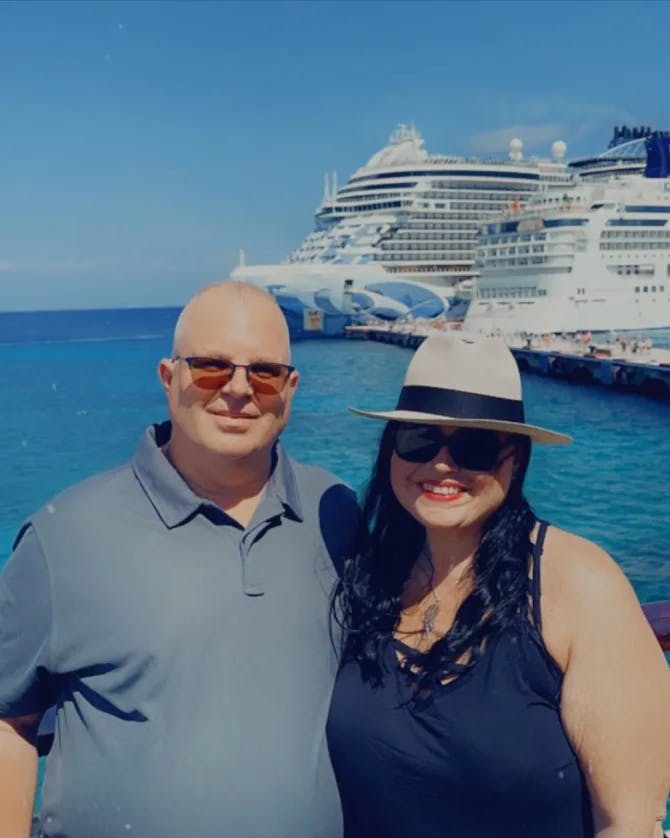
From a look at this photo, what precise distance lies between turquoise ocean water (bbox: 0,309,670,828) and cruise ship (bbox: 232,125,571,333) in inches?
332

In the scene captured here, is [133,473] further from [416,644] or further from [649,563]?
[649,563]

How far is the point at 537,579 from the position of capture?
1.72 meters

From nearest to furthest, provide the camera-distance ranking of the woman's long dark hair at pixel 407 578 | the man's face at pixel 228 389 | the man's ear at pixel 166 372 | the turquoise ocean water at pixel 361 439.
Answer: the woman's long dark hair at pixel 407 578 → the man's face at pixel 228 389 → the man's ear at pixel 166 372 → the turquoise ocean water at pixel 361 439

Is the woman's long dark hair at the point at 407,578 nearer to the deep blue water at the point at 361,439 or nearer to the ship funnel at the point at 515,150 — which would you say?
the deep blue water at the point at 361,439

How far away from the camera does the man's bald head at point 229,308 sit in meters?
1.90

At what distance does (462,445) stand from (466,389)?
11cm

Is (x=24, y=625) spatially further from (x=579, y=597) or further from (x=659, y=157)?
(x=659, y=157)

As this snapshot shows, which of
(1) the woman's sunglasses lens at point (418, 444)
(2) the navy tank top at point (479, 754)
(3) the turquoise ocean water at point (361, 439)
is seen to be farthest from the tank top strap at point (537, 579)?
(3) the turquoise ocean water at point (361, 439)

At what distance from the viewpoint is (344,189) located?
6328 centimetres

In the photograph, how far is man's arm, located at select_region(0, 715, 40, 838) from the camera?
1741 mm

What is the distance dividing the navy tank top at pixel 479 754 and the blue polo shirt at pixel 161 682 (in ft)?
0.38

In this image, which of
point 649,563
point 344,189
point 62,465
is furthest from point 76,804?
point 344,189

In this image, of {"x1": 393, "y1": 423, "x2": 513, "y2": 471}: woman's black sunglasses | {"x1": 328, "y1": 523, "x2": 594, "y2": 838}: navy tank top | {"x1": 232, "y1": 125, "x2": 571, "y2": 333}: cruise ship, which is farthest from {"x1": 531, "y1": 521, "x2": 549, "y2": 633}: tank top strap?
{"x1": 232, "y1": 125, "x2": 571, "y2": 333}: cruise ship

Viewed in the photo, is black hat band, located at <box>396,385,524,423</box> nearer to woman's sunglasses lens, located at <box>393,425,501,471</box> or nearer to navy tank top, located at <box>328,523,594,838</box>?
woman's sunglasses lens, located at <box>393,425,501,471</box>
